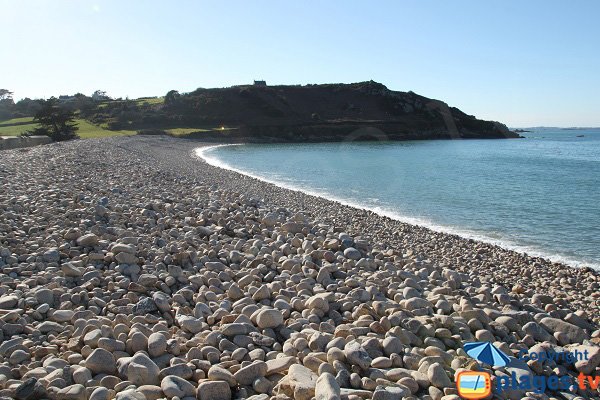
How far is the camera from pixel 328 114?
107m

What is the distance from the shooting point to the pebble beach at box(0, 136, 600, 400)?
385cm

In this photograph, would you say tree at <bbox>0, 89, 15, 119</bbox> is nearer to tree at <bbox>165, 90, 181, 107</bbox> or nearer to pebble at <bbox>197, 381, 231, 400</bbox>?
tree at <bbox>165, 90, 181, 107</bbox>

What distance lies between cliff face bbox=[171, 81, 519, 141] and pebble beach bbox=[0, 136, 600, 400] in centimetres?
7384

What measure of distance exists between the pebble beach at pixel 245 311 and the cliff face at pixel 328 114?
242 feet

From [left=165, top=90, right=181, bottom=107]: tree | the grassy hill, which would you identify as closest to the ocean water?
the grassy hill

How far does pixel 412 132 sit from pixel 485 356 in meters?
99.2

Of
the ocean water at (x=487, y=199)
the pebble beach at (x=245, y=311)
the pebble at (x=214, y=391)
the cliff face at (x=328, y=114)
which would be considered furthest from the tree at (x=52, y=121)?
the pebble at (x=214, y=391)

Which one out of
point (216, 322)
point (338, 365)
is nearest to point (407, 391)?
point (338, 365)

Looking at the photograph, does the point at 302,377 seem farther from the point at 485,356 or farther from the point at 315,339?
the point at 485,356

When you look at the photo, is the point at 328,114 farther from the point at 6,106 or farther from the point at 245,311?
the point at 245,311

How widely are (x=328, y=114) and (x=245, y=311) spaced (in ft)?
341

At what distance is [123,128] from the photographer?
2908 inches

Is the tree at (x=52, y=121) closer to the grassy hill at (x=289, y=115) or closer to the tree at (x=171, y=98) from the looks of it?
the grassy hill at (x=289, y=115)

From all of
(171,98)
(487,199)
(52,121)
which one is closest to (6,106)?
(171,98)
